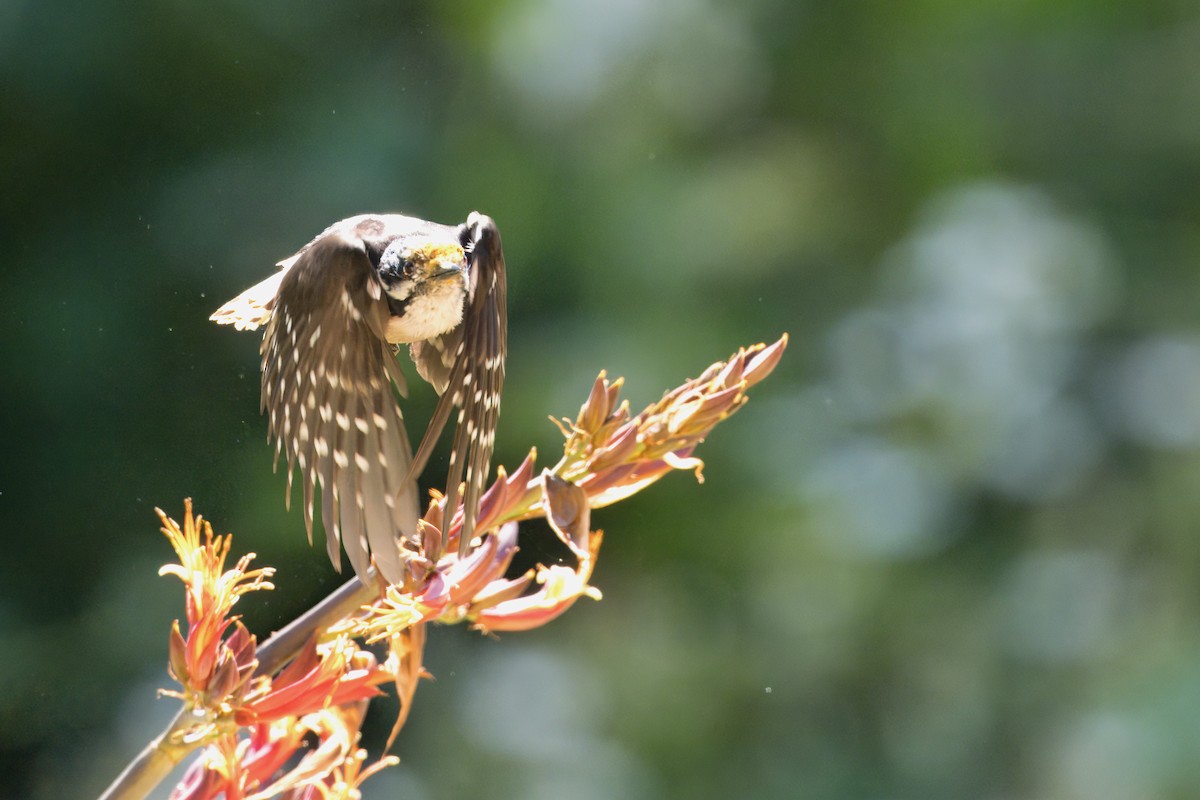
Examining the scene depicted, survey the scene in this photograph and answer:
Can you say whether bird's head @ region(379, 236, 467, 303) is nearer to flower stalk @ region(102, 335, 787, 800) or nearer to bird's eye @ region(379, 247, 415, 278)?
bird's eye @ region(379, 247, 415, 278)

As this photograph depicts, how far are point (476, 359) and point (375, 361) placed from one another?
47mm

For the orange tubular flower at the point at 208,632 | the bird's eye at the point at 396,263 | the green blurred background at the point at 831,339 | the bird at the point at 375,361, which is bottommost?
the green blurred background at the point at 831,339

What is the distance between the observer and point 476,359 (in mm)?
626

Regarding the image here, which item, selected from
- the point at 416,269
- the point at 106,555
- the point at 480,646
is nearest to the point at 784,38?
the point at 480,646

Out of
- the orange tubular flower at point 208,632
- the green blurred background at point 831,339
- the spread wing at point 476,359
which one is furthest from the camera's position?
the green blurred background at point 831,339

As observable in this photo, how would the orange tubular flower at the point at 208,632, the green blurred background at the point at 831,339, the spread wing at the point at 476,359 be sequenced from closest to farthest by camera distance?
the orange tubular flower at the point at 208,632
the spread wing at the point at 476,359
the green blurred background at the point at 831,339

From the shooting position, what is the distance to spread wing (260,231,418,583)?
544 millimetres

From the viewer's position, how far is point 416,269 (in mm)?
614

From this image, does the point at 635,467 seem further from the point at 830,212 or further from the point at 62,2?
the point at 830,212

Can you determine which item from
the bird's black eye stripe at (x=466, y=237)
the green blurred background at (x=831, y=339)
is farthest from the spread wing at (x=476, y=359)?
the green blurred background at (x=831, y=339)

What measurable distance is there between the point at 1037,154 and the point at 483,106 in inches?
32.6

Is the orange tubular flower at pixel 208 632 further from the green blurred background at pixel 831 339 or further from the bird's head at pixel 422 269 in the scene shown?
the green blurred background at pixel 831 339

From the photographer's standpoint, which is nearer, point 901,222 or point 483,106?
point 483,106

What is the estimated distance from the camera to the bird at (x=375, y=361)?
0.53 metres
